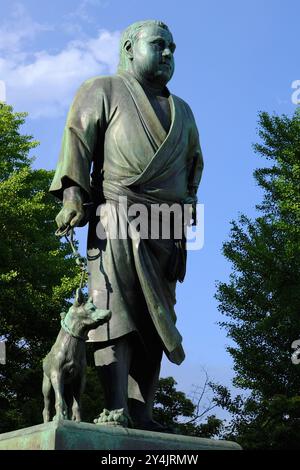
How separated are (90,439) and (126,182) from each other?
206cm

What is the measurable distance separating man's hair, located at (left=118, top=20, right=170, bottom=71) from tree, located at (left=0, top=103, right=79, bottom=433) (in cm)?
1292

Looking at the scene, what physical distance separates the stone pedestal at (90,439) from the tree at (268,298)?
502 inches

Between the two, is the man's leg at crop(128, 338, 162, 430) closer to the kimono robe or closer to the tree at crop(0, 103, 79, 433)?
the kimono robe

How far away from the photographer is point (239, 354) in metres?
20.0

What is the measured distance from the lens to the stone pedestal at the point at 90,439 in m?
4.56

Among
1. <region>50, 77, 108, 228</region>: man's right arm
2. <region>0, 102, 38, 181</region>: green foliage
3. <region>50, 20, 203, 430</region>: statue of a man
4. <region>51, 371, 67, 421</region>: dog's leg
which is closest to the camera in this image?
<region>51, 371, 67, 421</region>: dog's leg

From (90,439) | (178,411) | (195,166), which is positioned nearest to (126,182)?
(195,166)

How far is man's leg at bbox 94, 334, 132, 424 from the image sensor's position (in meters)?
5.52

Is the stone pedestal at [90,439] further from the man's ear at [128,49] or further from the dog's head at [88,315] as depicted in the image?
the man's ear at [128,49]

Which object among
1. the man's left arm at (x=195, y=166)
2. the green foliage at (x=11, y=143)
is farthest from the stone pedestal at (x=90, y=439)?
the green foliage at (x=11, y=143)

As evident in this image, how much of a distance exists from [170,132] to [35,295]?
14.4m

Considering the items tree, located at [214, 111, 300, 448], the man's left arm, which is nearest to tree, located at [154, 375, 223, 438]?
tree, located at [214, 111, 300, 448]

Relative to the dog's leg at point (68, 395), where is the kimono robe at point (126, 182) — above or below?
above

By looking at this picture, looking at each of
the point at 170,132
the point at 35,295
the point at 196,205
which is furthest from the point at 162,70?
the point at 35,295
